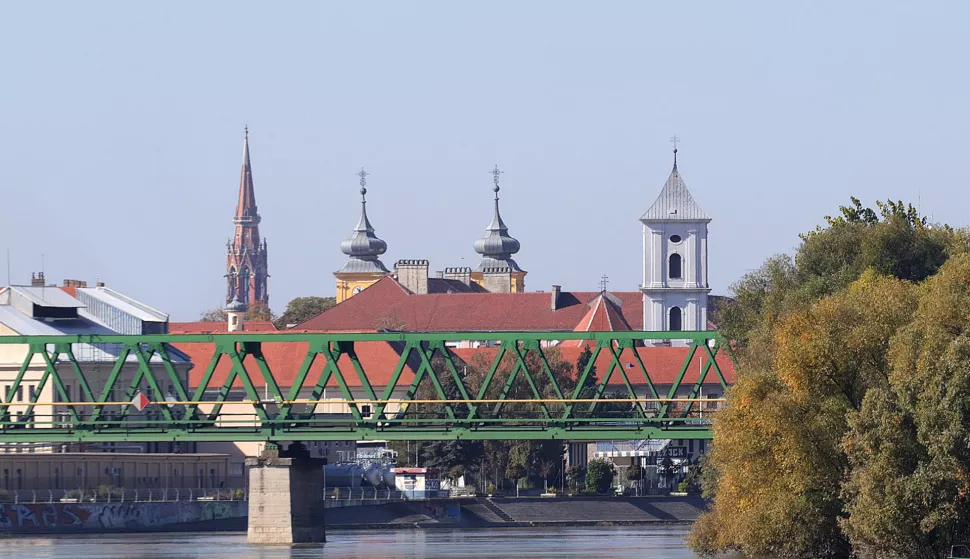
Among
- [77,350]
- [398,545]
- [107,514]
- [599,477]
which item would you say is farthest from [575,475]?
[398,545]

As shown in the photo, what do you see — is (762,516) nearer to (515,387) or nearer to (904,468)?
(904,468)

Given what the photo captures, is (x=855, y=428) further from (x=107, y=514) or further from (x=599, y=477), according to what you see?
(x=599, y=477)

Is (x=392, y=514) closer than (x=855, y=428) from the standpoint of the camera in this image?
No

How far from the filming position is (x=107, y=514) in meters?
113

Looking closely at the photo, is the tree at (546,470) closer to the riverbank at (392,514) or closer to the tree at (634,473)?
the tree at (634,473)

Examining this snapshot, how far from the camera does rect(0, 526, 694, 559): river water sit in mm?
84312

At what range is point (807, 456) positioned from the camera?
205 ft

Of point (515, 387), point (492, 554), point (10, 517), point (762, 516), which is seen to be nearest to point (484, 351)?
point (515, 387)

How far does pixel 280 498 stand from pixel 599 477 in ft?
155

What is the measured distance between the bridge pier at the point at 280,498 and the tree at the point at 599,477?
4563cm

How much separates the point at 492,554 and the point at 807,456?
79.5 feet

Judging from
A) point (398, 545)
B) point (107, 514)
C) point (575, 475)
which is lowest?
point (398, 545)

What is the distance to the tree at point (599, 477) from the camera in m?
132

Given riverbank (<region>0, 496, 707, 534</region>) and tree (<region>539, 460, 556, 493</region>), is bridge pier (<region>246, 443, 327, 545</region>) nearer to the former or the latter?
riverbank (<region>0, 496, 707, 534</region>)
